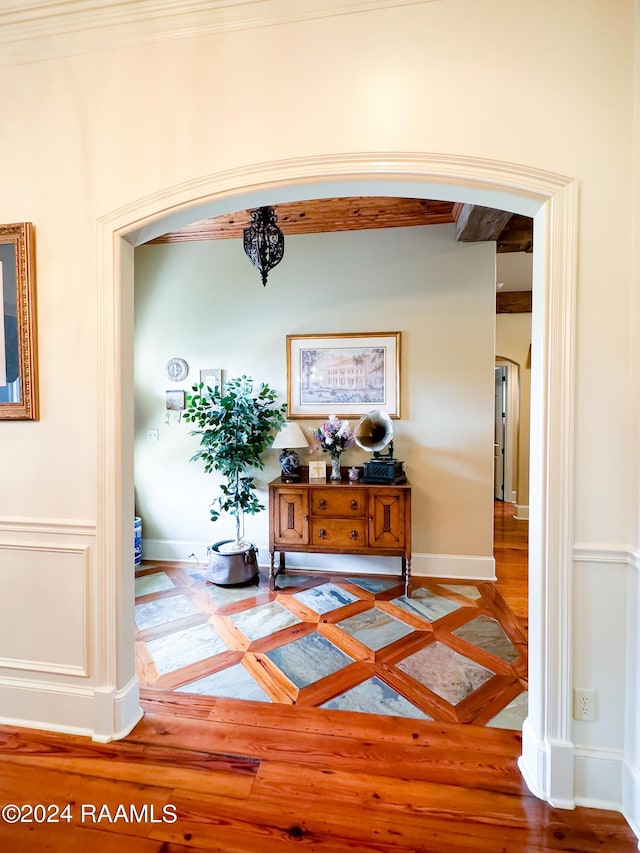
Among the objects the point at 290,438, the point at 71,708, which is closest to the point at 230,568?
the point at 290,438

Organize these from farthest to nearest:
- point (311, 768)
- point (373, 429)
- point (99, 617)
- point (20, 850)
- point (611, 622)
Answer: point (373, 429)
point (99, 617)
point (311, 768)
point (611, 622)
point (20, 850)

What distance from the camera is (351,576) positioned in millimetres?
3361

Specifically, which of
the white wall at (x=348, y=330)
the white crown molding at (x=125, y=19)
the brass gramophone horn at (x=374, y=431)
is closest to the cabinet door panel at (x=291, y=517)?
the white wall at (x=348, y=330)

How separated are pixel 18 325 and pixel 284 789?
6.93ft

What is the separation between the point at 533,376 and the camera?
4.94ft

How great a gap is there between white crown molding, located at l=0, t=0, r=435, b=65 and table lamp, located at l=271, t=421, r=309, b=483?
7.68 feet

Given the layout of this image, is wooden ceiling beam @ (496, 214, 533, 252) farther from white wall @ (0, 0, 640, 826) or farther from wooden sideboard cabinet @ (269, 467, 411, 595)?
wooden sideboard cabinet @ (269, 467, 411, 595)

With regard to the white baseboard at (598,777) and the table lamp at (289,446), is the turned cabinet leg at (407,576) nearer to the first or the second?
the table lamp at (289,446)

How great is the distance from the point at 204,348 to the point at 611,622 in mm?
3374

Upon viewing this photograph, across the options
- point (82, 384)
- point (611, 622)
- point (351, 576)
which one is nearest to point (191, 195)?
point (82, 384)

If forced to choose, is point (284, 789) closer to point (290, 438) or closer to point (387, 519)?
point (387, 519)

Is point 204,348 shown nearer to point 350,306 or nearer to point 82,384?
point 350,306

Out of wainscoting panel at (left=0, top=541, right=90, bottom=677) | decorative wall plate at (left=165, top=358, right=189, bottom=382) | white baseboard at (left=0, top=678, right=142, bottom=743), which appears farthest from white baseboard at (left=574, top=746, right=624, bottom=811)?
decorative wall plate at (left=165, top=358, right=189, bottom=382)

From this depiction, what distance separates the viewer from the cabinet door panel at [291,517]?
3.05 m
